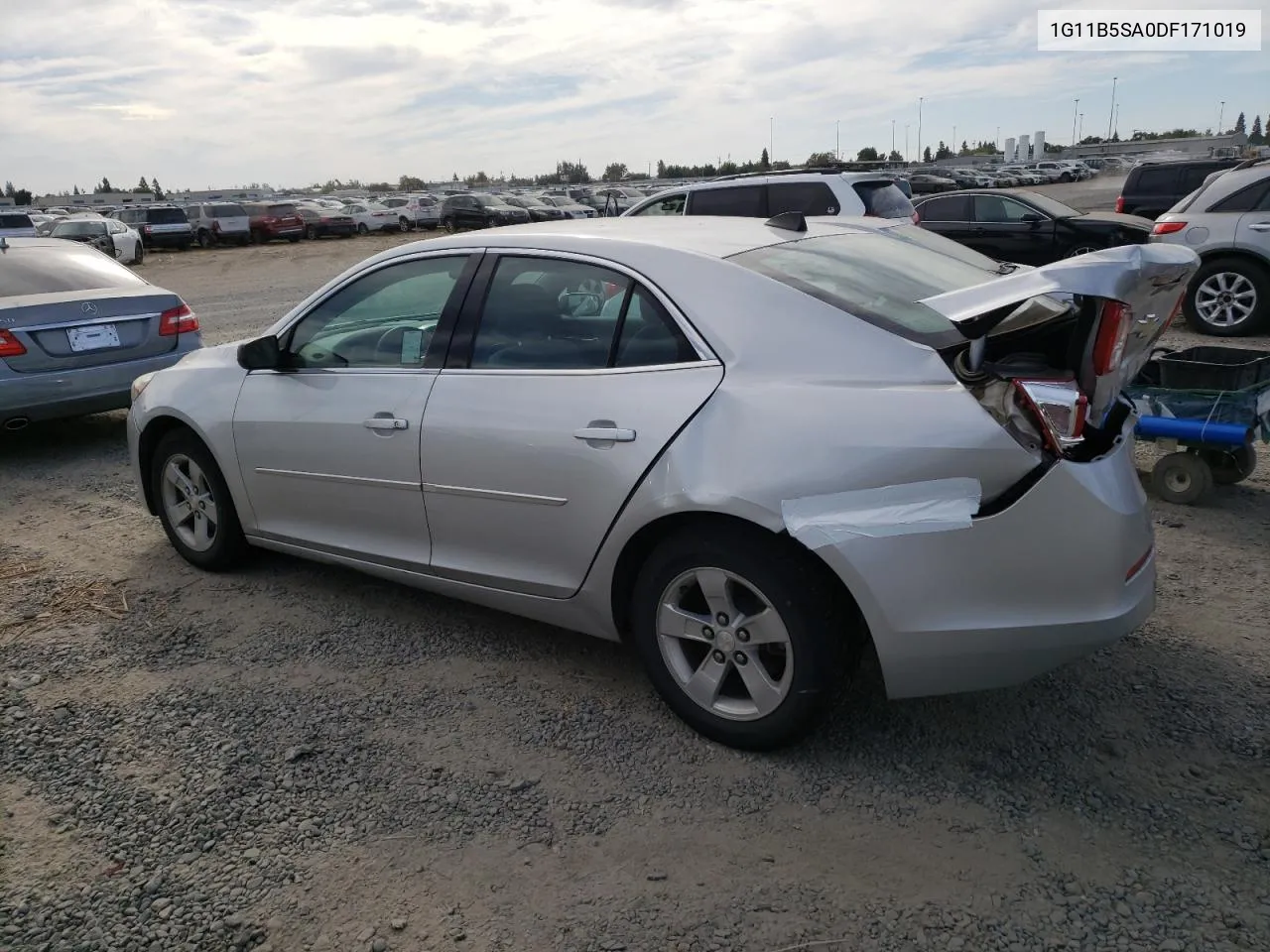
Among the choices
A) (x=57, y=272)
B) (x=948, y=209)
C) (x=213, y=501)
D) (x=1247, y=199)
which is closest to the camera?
(x=213, y=501)

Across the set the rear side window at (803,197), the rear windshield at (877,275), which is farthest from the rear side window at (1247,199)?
the rear windshield at (877,275)

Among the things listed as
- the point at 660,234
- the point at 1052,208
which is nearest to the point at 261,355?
the point at 660,234

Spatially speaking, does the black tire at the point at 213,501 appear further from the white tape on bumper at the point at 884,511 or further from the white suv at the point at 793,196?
the white suv at the point at 793,196

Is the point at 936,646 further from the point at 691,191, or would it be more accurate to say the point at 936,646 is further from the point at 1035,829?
the point at 691,191

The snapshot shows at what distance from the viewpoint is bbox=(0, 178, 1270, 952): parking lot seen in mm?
2484

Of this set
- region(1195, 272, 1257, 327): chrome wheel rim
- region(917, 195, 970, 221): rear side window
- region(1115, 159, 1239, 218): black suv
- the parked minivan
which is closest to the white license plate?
region(1195, 272, 1257, 327): chrome wheel rim

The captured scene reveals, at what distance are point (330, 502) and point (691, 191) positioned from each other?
8687 millimetres

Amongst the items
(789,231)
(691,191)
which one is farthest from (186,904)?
(691,191)

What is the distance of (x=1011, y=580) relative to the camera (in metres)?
2.68

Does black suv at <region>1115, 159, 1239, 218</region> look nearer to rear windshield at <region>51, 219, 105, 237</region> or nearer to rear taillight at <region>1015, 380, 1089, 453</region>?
rear taillight at <region>1015, 380, 1089, 453</region>

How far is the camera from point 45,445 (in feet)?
24.7

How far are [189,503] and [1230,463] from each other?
5374mm

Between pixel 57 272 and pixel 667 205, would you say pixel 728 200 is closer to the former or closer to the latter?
pixel 667 205

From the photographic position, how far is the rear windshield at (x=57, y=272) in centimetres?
698
